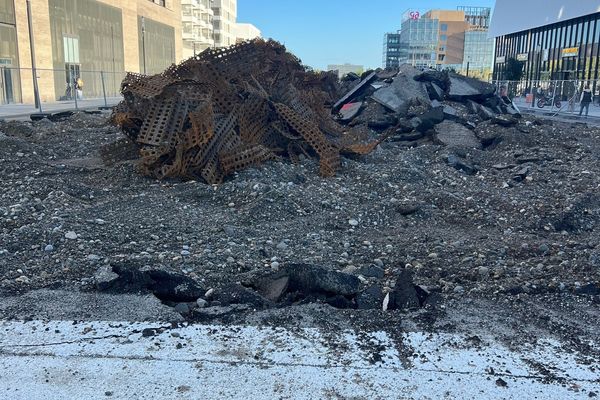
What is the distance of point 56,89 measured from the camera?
32281 mm

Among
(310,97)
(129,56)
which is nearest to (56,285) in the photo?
(310,97)

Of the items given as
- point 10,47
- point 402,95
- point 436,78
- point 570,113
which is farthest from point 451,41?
point 402,95

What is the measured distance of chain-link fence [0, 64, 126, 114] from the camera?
87.0 feet

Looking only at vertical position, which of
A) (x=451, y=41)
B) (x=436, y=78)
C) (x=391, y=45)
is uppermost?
(x=391, y=45)

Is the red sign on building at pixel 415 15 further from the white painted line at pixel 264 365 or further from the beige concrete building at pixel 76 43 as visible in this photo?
the white painted line at pixel 264 365

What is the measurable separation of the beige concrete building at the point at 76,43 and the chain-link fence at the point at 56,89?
0.06 metres

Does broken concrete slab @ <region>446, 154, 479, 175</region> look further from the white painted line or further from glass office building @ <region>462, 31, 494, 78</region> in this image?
glass office building @ <region>462, 31, 494, 78</region>

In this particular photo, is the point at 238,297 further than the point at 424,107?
No

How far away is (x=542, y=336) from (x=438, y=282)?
1042 millimetres

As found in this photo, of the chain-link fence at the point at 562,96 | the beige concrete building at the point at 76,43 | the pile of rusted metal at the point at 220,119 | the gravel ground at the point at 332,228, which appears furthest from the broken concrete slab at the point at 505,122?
the beige concrete building at the point at 76,43

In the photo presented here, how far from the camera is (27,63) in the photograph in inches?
1267

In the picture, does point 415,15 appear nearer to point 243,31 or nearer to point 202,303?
point 243,31

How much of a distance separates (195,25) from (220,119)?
90.0 metres

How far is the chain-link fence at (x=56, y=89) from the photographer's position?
2652 centimetres
